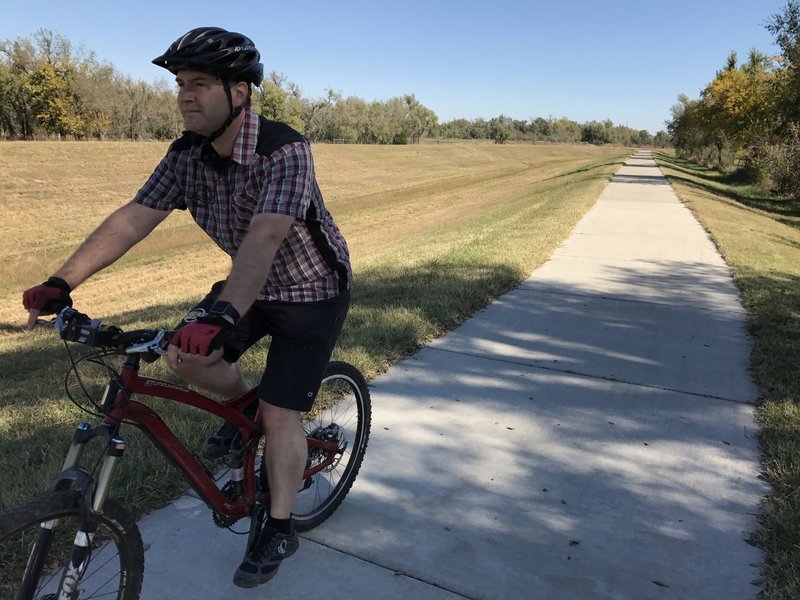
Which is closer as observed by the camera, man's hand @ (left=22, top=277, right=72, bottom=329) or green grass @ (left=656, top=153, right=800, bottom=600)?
man's hand @ (left=22, top=277, right=72, bottom=329)

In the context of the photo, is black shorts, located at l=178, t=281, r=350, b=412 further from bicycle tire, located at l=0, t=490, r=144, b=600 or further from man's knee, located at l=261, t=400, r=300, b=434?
bicycle tire, located at l=0, t=490, r=144, b=600

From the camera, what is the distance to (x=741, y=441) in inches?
142

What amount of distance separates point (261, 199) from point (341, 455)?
58.5 inches

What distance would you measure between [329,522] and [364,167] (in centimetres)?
4231

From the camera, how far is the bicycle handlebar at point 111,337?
1.76 m

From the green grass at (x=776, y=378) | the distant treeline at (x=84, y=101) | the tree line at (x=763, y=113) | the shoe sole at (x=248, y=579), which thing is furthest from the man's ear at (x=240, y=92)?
the distant treeline at (x=84, y=101)

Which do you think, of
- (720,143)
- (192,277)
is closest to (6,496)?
(192,277)

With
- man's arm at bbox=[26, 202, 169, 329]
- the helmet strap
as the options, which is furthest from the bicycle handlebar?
the helmet strap

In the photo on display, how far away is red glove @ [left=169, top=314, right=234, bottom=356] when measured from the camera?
1628 millimetres

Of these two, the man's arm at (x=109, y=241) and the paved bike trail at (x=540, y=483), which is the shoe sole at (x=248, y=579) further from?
the man's arm at (x=109, y=241)

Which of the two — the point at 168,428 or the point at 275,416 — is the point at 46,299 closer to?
the point at 168,428

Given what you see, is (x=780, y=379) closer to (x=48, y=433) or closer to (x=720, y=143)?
(x=48, y=433)

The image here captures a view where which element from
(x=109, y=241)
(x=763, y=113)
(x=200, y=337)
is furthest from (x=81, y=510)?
(x=763, y=113)

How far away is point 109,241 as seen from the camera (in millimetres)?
2264
